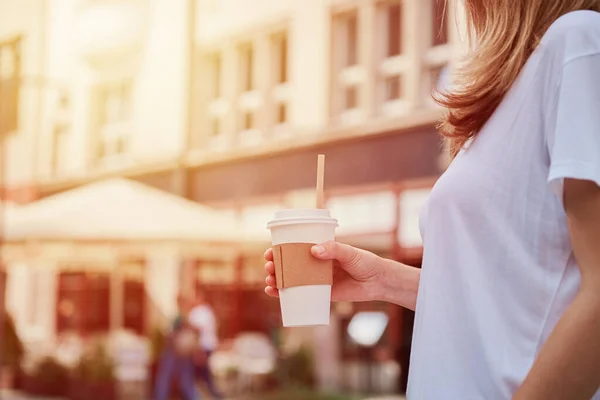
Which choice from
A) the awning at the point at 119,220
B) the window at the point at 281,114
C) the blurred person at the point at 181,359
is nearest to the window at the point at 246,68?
the window at the point at 281,114

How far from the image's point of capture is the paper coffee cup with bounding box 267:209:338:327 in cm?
166

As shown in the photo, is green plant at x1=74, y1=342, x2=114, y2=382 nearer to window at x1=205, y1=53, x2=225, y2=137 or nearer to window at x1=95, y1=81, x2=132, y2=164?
window at x1=205, y1=53, x2=225, y2=137

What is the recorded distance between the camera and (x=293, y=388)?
1391 centimetres

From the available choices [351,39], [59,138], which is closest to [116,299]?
[59,138]

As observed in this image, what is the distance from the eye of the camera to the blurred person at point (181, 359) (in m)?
12.2

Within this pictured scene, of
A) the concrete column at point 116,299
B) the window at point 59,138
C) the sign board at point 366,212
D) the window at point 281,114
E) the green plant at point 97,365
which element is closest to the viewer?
the green plant at point 97,365

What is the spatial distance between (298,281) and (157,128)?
59.8 feet

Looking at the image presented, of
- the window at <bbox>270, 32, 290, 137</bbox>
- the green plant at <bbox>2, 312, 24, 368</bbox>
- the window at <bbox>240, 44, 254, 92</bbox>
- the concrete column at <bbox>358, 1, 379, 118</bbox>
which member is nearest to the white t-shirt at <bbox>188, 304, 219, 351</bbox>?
the concrete column at <bbox>358, 1, 379, 118</bbox>

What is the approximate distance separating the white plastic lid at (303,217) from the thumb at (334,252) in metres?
0.04

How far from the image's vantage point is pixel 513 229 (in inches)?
51.0

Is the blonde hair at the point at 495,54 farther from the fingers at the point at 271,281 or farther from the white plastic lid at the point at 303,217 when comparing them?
the fingers at the point at 271,281

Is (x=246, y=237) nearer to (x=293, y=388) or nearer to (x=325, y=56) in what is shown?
(x=293, y=388)

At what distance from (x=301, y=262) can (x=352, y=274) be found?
0.11 m

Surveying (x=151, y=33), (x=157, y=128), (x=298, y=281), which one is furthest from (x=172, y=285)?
(x=298, y=281)
